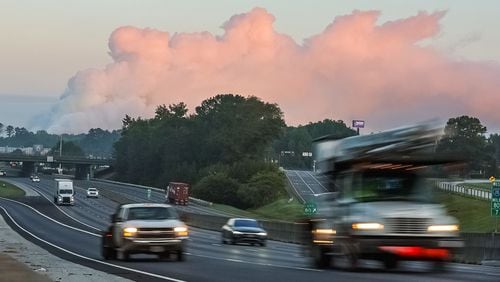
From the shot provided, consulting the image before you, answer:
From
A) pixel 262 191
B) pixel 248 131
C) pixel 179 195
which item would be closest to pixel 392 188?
pixel 179 195

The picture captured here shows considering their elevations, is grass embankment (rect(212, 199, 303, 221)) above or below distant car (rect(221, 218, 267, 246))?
below

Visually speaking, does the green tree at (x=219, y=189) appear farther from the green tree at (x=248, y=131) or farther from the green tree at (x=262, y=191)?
the green tree at (x=248, y=131)

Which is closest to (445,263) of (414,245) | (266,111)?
(414,245)

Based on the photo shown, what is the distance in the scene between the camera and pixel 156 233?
28156mm

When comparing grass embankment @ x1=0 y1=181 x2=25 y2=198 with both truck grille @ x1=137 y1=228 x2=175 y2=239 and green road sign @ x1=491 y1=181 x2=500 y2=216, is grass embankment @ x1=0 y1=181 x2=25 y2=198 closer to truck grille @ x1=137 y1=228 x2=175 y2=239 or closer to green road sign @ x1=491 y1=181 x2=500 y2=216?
green road sign @ x1=491 y1=181 x2=500 y2=216

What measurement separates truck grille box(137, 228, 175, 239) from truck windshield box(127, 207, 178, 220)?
0.74 metres

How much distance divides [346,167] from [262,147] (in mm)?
170251

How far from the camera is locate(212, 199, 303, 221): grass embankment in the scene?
385 ft

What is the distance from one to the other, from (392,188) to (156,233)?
8.66 m

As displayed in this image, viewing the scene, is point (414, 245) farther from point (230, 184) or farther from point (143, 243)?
point (230, 184)

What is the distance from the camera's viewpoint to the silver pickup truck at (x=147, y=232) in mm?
28078

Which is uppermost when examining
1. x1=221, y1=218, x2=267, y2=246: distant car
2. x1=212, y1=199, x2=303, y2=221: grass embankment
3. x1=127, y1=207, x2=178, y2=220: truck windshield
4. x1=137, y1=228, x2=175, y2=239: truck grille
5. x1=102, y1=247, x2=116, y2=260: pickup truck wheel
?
x1=127, y1=207, x2=178, y2=220: truck windshield

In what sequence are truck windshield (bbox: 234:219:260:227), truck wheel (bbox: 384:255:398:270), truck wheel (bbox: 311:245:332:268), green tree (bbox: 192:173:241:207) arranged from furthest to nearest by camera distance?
green tree (bbox: 192:173:241:207) < truck windshield (bbox: 234:219:260:227) < truck wheel (bbox: 311:245:332:268) < truck wheel (bbox: 384:255:398:270)

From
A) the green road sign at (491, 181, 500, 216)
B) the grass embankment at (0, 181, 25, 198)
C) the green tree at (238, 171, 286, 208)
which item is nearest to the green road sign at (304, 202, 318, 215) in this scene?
the green road sign at (491, 181, 500, 216)
